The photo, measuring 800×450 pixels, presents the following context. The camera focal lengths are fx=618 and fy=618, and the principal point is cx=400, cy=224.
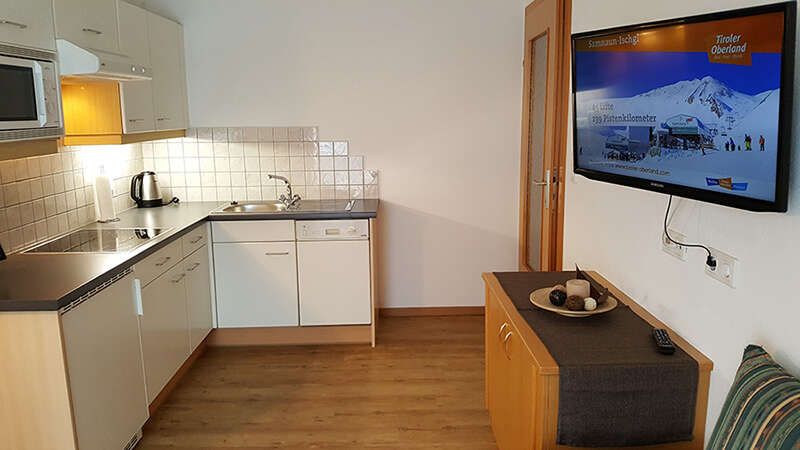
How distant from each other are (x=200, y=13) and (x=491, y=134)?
2.16 meters

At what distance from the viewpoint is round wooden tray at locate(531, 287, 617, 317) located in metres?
2.26

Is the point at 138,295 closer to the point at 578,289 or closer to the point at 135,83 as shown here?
the point at 135,83

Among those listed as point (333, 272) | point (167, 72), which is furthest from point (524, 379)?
point (167, 72)

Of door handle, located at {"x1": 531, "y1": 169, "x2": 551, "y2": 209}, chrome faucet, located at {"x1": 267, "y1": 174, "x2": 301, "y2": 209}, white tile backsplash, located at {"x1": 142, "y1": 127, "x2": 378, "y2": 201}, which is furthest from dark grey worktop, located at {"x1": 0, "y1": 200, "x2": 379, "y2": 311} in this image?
door handle, located at {"x1": 531, "y1": 169, "x2": 551, "y2": 209}

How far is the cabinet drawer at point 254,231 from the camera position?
3867mm

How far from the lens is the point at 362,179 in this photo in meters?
4.42

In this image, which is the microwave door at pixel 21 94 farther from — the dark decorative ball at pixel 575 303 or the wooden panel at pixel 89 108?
the dark decorative ball at pixel 575 303

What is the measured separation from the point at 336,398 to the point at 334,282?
83cm

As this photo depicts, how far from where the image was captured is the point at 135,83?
3.45 metres

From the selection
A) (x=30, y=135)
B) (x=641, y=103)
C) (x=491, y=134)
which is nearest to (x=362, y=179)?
(x=491, y=134)

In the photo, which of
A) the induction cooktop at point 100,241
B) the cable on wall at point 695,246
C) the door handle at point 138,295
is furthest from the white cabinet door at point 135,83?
the cable on wall at point 695,246

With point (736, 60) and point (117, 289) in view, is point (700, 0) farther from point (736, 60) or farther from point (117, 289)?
point (117, 289)

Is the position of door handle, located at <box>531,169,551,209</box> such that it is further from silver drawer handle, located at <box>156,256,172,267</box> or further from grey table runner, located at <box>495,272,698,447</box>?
silver drawer handle, located at <box>156,256,172,267</box>

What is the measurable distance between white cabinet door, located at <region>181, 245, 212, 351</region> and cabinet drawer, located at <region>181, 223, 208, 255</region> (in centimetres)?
3
